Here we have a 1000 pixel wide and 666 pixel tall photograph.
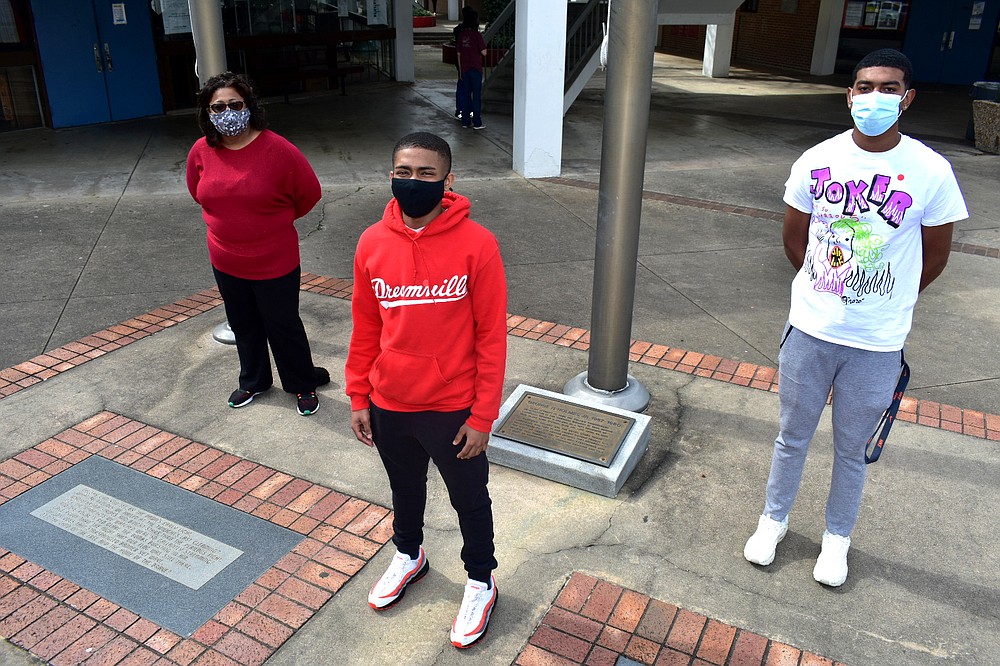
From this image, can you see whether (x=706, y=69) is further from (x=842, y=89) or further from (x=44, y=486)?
(x=44, y=486)

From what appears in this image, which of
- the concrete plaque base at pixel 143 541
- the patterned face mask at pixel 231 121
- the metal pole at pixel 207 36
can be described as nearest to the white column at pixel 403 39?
the metal pole at pixel 207 36

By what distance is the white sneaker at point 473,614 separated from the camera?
2.86 m

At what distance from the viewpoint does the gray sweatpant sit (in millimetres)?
2875

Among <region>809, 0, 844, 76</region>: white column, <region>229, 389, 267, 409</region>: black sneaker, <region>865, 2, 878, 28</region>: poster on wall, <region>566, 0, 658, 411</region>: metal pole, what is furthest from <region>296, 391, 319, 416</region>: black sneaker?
<region>865, 2, 878, 28</region>: poster on wall

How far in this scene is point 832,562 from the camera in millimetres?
3176

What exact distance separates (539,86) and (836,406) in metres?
7.13

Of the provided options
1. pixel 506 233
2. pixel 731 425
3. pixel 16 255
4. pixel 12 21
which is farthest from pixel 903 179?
pixel 12 21

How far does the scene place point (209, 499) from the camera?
3.69 m

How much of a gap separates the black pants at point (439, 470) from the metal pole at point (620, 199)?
5.46ft

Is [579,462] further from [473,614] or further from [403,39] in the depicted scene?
[403,39]

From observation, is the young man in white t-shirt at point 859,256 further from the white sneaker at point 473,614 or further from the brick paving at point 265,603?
the white sneaker at point 473,614

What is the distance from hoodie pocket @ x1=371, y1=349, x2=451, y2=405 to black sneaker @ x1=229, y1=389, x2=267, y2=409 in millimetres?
2150

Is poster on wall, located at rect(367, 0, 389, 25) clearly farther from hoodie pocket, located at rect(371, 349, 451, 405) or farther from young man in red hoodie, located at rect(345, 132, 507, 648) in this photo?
hoodie pocket, located at rect(371, 349, 451, 405)

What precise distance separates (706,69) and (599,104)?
6.13 metres
